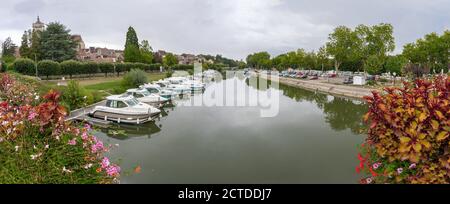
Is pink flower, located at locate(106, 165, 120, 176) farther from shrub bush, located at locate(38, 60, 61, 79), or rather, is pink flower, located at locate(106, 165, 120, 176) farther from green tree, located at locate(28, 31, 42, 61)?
green tree, located at locate(28, 31, 42, 61)

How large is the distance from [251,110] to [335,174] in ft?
45.8

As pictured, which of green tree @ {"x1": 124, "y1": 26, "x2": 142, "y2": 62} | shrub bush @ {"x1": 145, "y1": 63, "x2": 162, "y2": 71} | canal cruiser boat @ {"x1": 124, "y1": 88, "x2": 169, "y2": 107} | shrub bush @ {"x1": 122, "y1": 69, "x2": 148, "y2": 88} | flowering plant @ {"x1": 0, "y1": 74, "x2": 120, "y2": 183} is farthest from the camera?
shrub bush @ {"x1": 145, "y1": 63, "x2": 162, "y2": 71}

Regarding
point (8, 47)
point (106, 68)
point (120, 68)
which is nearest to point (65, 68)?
point (106, 68)

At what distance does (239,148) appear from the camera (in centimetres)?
1251

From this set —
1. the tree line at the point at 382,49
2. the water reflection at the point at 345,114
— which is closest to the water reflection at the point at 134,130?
the water reflection at the point at 345,114

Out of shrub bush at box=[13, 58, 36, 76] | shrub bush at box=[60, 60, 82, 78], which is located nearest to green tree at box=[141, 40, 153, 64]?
shrub bush at box=[60, 60, 82, 78]

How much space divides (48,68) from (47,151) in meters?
37.6

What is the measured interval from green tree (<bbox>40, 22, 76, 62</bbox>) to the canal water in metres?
38.5

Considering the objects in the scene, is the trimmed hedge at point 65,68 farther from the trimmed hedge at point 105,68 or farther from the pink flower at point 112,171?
the pink flower at point 112,171

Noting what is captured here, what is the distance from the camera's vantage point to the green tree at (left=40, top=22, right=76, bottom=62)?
49.0 meters

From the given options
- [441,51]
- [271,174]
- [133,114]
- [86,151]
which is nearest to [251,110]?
[133,114]

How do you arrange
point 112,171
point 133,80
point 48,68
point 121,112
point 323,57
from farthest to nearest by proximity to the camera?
point 323,57, point 48,68, point 133,80, point 121,112, point 112,171

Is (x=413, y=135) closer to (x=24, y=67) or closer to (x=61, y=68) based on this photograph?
(x=24, y=67)
